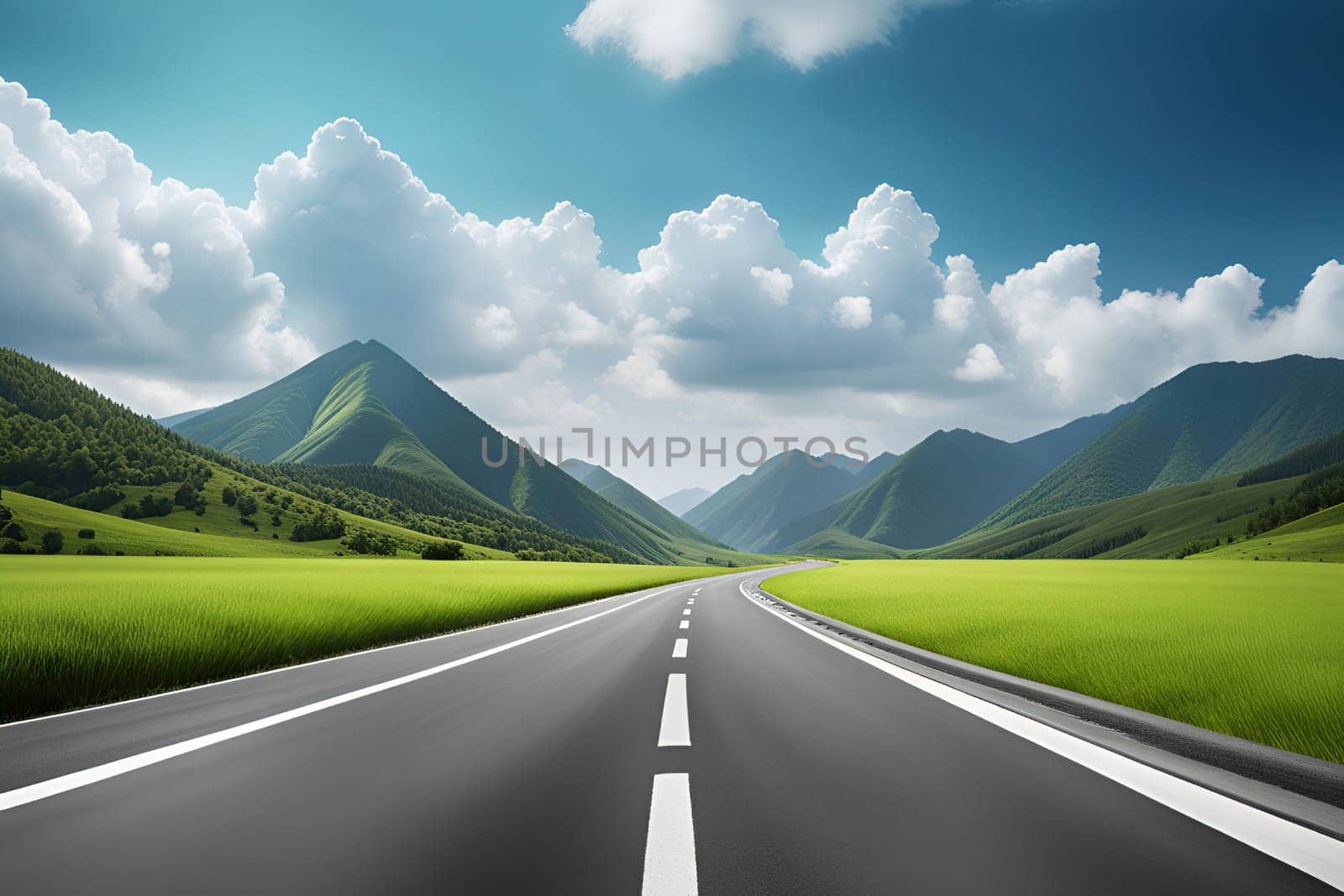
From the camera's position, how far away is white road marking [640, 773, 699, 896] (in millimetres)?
3029

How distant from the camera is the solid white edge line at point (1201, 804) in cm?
336

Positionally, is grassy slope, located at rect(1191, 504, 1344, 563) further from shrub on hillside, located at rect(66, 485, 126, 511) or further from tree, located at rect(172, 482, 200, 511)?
shrub on hillside, located at rect(66, 485, 126, 511)

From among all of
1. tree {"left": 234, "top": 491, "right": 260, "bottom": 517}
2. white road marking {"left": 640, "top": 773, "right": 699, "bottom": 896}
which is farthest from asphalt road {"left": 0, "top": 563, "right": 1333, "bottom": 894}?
tree {"left": 234, "top": 491, "right": 260, "bottom": 517}

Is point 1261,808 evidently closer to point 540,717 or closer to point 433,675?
point 540,717

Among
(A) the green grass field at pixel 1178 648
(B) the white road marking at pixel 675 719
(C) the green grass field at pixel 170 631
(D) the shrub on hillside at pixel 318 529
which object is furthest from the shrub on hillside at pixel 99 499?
(B) the white road marking at pixel 675 719

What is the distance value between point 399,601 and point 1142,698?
51.0 feet

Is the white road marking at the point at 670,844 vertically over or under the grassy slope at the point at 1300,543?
over

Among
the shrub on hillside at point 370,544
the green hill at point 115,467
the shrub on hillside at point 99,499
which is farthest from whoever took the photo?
the shrub on hillside at point 99,499

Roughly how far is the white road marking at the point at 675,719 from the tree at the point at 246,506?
17018 cm

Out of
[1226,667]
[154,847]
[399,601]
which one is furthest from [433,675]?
[1226,667]

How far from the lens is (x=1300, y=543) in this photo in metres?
110

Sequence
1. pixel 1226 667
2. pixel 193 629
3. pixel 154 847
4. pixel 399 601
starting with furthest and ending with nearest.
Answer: pixel 399 601 → pixel 193 629 → pixel 1226 667 → pixel 154 847

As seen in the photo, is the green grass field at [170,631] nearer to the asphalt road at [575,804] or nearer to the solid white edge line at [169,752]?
the asphalt road at [575,804]

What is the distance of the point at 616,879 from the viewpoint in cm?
313
